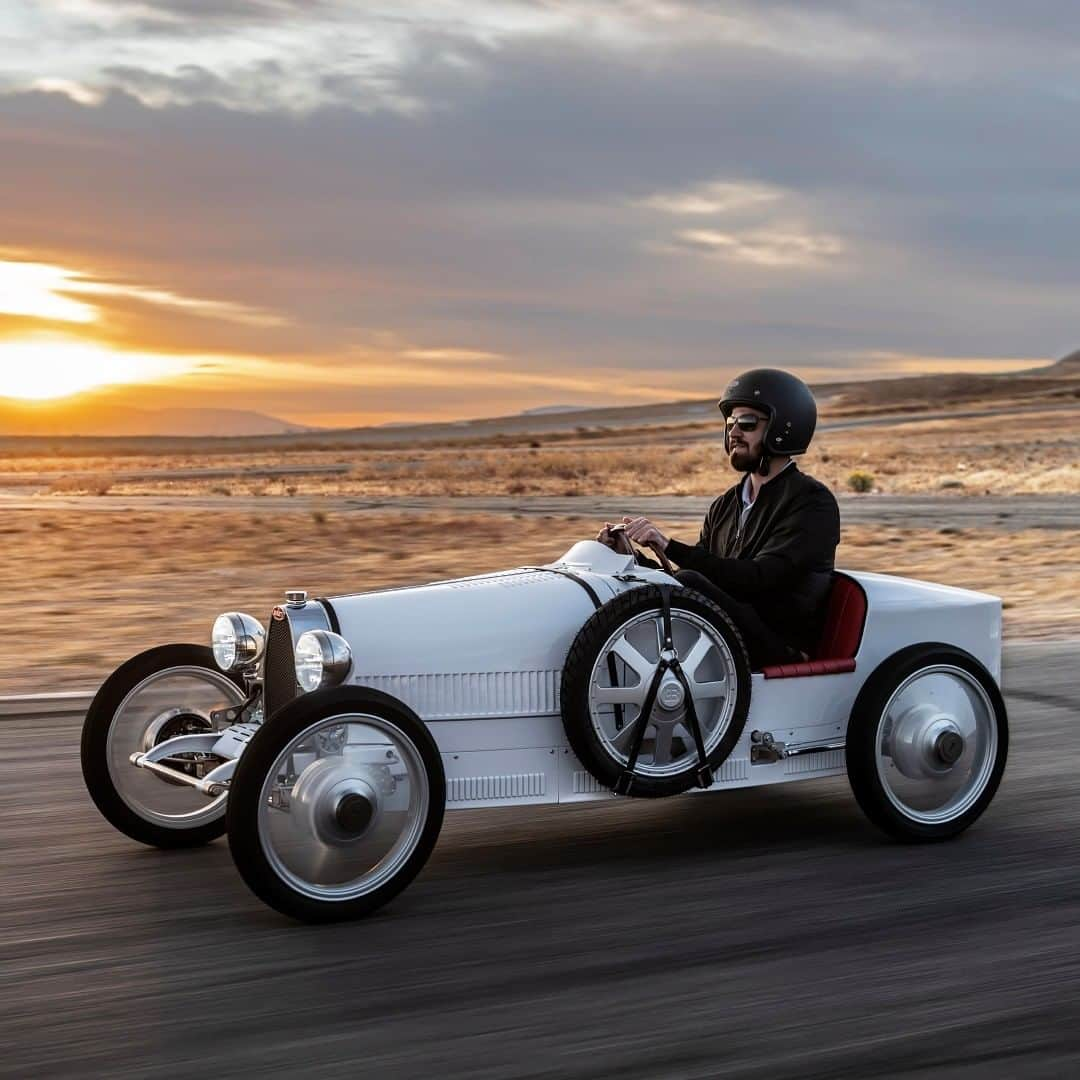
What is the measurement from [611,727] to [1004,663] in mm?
6067

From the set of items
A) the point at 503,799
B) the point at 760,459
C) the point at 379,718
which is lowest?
the point at 503,799

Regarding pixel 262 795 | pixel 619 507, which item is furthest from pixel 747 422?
pixel 619 507

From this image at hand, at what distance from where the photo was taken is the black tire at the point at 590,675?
5578 millimetres

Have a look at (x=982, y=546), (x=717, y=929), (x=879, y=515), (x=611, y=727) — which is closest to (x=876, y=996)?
(x=717, y=929)

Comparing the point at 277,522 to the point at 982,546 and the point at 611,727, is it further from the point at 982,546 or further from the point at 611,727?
the point at 611,727

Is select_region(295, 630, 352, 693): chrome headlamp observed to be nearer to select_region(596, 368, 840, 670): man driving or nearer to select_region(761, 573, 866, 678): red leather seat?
select_region(596, 368, 840, 670): man driving

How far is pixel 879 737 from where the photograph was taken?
6.16 meters

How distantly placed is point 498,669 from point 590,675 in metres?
0.33

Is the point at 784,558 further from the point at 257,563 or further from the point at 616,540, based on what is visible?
the point at 257,563

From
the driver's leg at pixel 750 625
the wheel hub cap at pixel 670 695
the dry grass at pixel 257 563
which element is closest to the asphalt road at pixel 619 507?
the dry grass at pixel 257 563

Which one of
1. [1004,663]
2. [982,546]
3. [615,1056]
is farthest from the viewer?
[982,546]

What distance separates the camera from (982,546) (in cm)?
2200

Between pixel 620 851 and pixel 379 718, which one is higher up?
pixel 379 718

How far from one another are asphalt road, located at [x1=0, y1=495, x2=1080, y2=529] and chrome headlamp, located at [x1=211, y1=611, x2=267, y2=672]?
2056 centimetres
